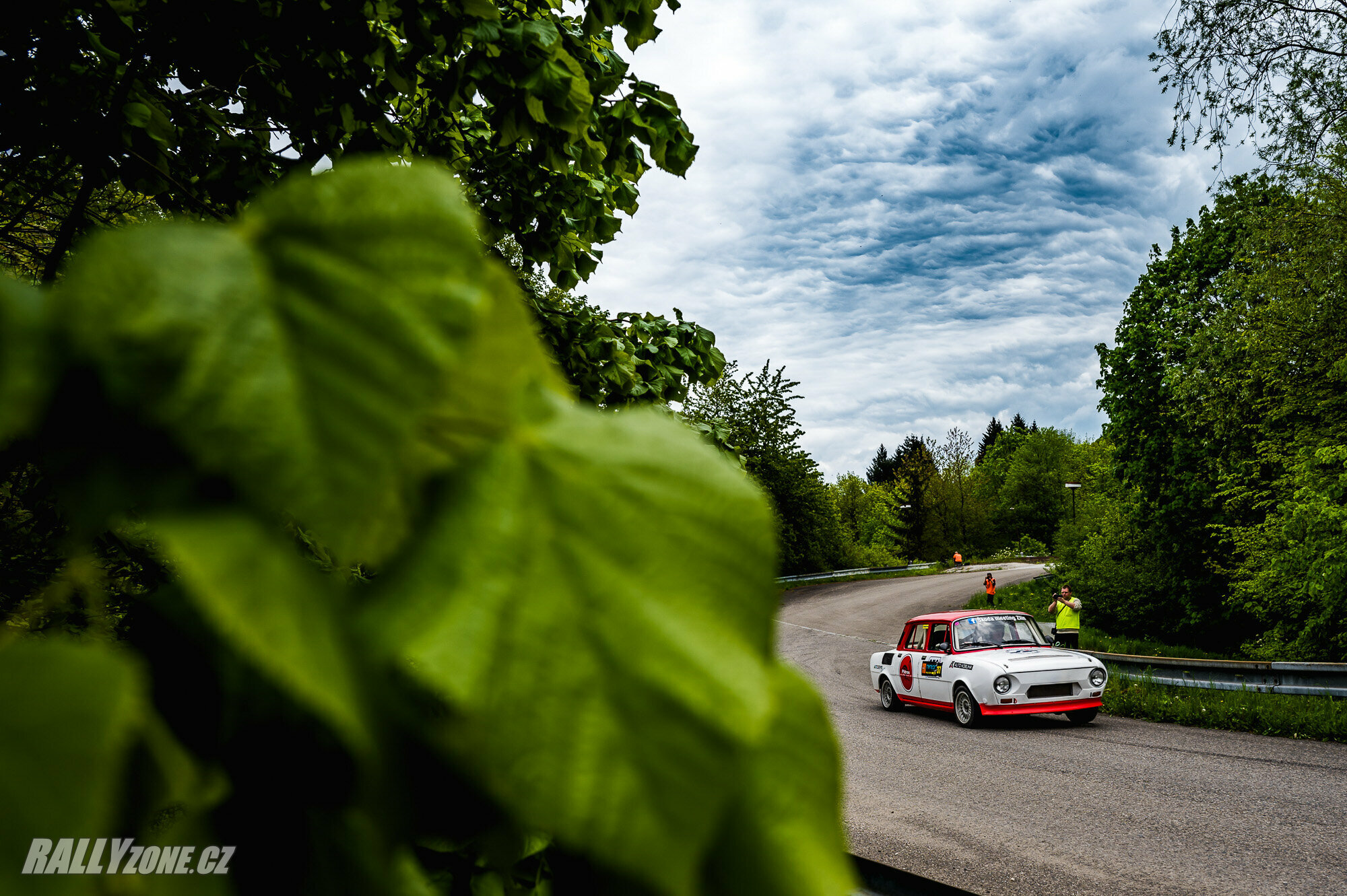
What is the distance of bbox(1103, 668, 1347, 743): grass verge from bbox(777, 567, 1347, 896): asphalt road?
34cm

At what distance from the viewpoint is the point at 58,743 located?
0.22 m

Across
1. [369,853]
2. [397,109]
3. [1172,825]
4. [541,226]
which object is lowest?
[1172,825]

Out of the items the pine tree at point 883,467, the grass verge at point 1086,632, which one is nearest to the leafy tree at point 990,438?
the pine tree at point 883,467

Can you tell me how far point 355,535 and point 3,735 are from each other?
0.11 metres

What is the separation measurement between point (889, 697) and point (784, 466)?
14495 millimetres

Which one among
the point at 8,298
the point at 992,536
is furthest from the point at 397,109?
the point at 992,536

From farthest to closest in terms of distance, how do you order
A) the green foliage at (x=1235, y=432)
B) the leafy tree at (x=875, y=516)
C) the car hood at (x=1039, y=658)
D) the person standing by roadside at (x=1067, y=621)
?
the leafy tree at (x=875, y=516)
the green foliage at (x=1235, y=432)
the person standing by roadside at (x=1067, y=621)
the car hood at (x=1039, y=658)

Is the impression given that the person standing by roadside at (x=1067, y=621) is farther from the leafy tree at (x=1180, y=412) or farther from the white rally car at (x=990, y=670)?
the leafy tree at (x=1180, y=412)

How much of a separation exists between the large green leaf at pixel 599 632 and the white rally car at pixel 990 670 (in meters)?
11.6

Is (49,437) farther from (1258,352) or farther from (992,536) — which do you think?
(992,536)

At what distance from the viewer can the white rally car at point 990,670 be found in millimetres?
10578

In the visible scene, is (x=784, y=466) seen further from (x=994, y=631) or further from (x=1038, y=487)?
(x=1038, y=487)

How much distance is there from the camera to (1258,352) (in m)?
17.1

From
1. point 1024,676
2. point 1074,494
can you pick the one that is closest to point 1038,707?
point 1024,676
